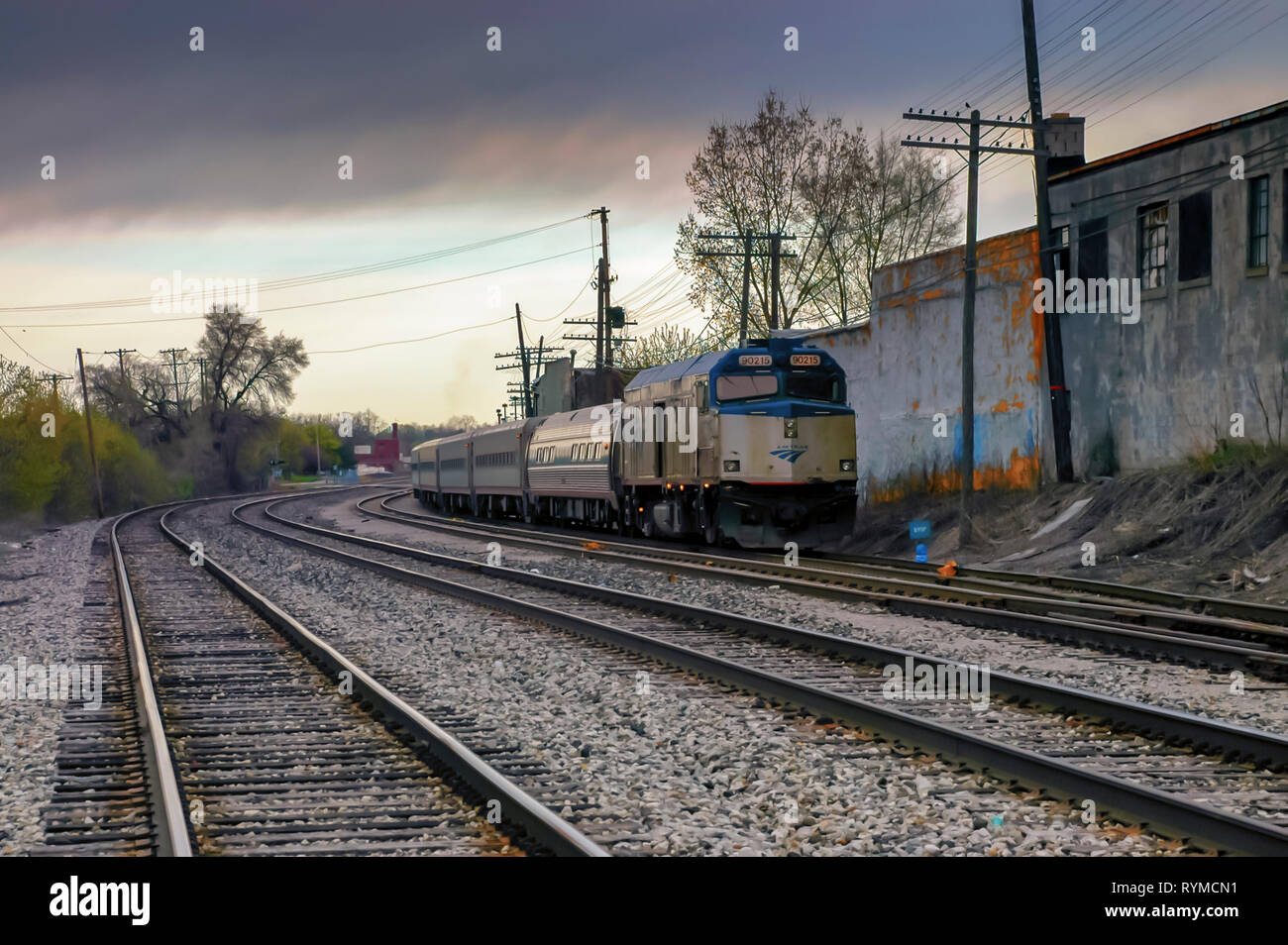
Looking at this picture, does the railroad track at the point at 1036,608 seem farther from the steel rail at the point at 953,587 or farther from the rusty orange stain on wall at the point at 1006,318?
the rusty orange stain on wall at the point at 1006,318

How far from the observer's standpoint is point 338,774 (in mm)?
7277

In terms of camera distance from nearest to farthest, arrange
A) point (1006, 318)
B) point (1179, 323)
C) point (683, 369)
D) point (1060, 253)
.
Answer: point (1179, 323)
point (683, 369)
point (1060, 253)
point (1006, 318)

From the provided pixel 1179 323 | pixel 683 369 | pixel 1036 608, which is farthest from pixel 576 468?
pixel 1036 608

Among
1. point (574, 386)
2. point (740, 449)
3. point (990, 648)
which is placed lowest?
point (990, 648)

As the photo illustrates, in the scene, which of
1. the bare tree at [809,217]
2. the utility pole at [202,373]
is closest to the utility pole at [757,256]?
the bare tree at [809,217]

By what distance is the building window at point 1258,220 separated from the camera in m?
19.9
